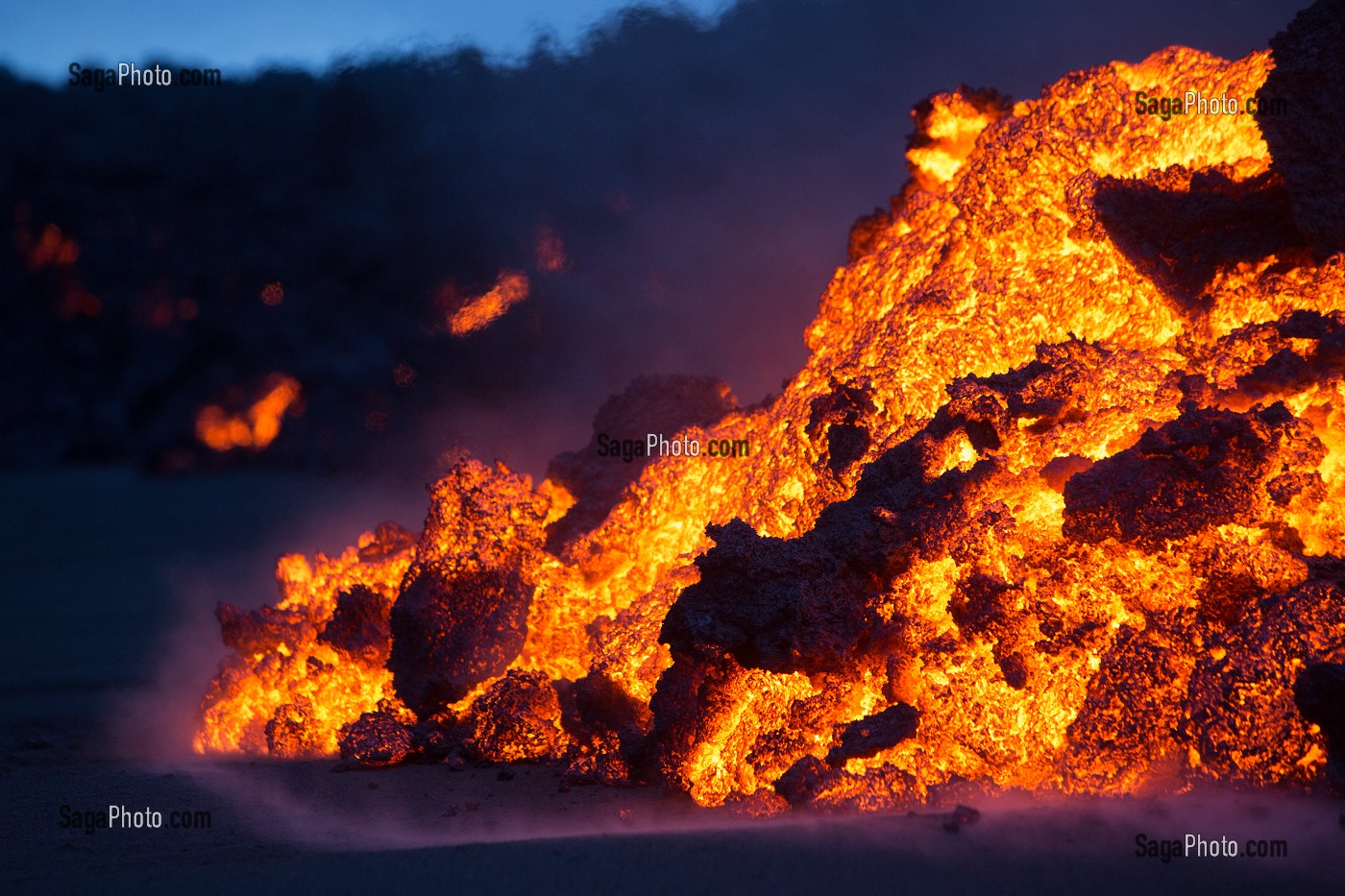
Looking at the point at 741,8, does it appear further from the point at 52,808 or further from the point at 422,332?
the point at 52,808

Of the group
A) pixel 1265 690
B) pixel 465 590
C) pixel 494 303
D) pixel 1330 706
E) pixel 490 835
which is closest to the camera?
pixel 1330 706

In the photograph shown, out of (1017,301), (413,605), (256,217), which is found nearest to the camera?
(1017,301)

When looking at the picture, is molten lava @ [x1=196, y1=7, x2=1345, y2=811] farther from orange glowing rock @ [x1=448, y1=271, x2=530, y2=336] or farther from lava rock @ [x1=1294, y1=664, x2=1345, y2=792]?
orange glowing rock @ [x1=448, y1=271, x2=530, y2=336]

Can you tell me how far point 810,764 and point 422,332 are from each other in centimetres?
1225

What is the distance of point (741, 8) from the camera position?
12.0m

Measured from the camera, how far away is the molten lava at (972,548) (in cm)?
396

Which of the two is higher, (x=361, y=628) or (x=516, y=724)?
(x=361, y=628)

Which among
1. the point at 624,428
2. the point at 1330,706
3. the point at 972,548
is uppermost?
the point at 624,428

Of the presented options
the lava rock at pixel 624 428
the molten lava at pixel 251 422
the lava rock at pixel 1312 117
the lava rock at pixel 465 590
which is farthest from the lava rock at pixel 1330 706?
the molten lava at pixel 251 422

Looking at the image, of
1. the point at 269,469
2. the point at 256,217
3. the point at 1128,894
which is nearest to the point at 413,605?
the point at 1128,894

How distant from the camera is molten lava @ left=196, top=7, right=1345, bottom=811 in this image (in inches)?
156

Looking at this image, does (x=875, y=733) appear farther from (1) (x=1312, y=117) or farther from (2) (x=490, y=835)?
(1) (x=1312, y=117)

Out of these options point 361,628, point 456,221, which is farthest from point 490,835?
point 456,221

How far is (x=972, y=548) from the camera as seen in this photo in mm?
4383
